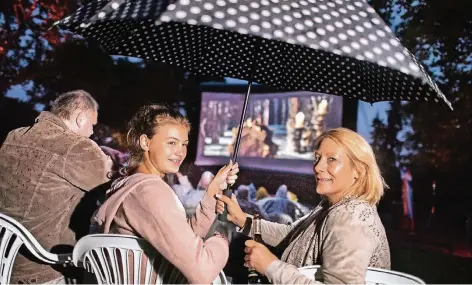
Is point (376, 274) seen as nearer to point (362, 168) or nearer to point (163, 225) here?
point (362, 168)

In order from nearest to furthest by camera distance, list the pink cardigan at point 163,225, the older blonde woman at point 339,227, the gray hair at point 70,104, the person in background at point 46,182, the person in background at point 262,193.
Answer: the pink cardigan at point 163,225
the older blonde woman at point 339,227
the person in background at point 46,182
the gray hair at point 70,104
the person in background at point 262,193

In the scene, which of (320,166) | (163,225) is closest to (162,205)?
(163,225)

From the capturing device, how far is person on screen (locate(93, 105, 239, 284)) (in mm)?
1607

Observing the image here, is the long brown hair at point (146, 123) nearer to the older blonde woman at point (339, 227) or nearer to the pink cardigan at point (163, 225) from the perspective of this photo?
the pink cardigan at point (163, 225)

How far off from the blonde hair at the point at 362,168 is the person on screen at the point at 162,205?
549mm

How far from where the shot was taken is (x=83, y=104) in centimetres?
284

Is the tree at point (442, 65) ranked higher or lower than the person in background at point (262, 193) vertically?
higher

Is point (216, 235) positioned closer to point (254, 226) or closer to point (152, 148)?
point (152, 148)

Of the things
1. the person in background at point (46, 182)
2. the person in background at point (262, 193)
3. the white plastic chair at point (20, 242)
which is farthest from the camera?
the person in background at point (262, 193)

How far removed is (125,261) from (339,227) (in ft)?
2.83

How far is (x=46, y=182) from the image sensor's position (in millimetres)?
2461

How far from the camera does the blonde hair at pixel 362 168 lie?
2.08m

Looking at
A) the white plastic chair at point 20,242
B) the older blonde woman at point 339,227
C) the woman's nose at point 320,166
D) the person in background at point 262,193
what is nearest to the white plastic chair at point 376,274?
the older blonde woman at point 339,227

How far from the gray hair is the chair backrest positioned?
48.1 inches
